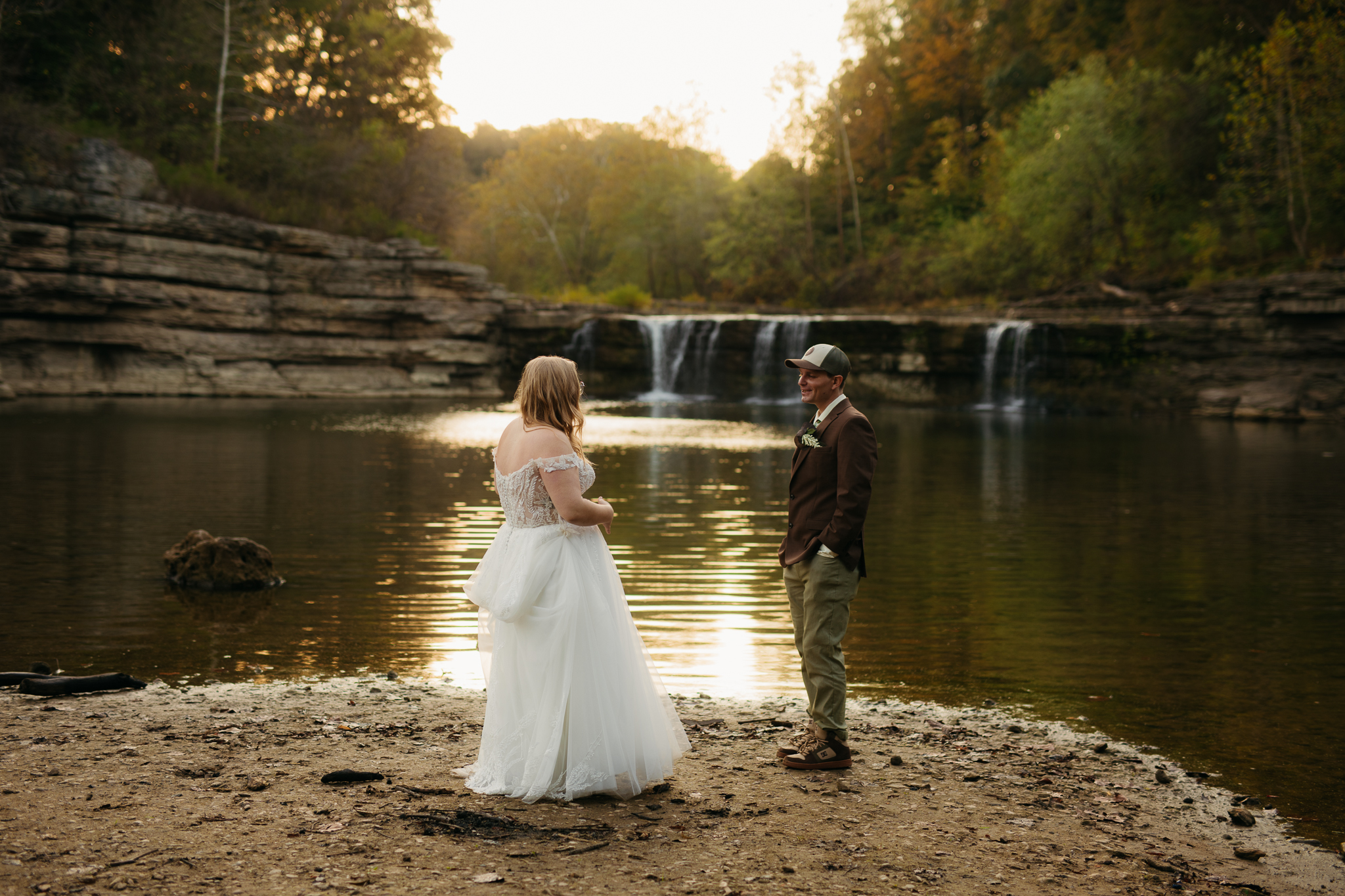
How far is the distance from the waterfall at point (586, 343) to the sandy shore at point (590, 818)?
1488 inches

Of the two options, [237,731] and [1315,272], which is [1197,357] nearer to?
[1315,272]

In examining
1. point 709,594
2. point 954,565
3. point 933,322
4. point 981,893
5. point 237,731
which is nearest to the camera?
point 981,893

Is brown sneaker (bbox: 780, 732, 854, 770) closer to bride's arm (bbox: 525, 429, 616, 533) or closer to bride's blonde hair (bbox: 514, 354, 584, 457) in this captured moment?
bride's arm (bbox: 525, 429, 616, 533)

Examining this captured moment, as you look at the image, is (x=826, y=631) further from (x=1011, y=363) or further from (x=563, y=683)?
(x=1011, y=363)

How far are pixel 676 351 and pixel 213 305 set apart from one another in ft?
57.1

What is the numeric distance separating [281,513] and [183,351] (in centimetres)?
2664

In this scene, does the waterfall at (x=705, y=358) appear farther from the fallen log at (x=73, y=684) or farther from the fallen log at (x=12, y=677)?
the fallen log at (x=12, y=677)

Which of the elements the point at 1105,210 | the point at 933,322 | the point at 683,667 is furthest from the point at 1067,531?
the point at 1105,210

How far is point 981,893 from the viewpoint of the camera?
3.57m

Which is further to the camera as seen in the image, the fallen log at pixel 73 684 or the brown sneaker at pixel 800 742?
the fallen log at pixel 73 684

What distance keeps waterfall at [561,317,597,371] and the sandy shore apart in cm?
3780

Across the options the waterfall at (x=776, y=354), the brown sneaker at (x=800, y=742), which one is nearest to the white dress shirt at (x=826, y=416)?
the brown sneaker at (x=800, y=742)

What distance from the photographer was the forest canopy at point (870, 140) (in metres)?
38.5

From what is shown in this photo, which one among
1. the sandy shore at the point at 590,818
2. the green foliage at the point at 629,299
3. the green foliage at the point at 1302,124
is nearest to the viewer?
the sandy shore at the point at 590,818
